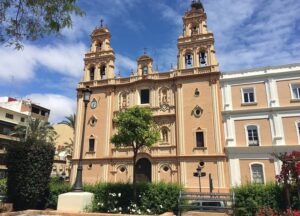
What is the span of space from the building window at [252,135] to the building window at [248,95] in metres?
2.83

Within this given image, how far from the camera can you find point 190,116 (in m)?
29.4

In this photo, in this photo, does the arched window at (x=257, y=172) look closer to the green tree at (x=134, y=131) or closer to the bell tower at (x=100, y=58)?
the green tree at (x=134, y=131)

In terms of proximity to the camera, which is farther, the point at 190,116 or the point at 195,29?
the point at 195,29

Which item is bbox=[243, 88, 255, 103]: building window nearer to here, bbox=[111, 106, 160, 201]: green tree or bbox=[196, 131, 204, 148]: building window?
bbox=[196, 131, 204, 148]: building window

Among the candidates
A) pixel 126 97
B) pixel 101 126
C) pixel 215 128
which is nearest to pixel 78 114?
pixel 101 126

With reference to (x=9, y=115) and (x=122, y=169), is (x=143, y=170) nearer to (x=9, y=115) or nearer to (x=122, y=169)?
(x=122, y=169)

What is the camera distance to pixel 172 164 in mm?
28688

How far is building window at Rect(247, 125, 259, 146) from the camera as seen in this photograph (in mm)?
26828

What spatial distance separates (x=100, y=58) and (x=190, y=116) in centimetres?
1440

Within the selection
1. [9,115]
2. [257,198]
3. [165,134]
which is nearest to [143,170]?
[165,134]

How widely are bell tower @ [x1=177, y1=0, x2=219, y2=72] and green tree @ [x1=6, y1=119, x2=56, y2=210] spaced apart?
65.6 ft

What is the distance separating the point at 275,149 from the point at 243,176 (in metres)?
3.93

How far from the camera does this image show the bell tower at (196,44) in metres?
30.8

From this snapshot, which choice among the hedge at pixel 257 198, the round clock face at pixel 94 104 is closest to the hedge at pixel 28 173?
the hedge at pixel 257 198
